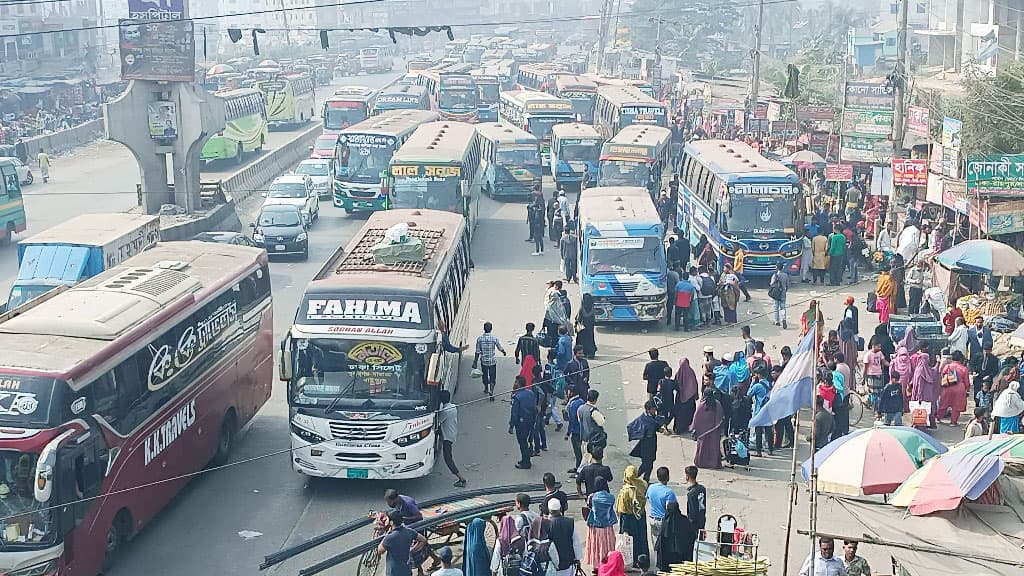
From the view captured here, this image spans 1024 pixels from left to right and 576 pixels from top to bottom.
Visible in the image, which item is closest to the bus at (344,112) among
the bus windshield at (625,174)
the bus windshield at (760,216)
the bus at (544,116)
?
the bus at (544,116)

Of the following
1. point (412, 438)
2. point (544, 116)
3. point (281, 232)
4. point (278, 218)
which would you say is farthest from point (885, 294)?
point (544, 116)

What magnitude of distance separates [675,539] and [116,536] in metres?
5.38

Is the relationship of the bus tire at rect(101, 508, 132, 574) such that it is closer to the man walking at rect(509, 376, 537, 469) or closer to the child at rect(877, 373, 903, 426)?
the man walking at rect(509, 376, 537, 469)

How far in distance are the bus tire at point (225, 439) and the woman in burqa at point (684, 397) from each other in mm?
5790

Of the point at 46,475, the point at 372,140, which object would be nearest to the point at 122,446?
the point at 46,475

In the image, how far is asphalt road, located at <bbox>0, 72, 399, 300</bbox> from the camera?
35625mm

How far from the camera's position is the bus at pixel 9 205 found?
31.7 meters

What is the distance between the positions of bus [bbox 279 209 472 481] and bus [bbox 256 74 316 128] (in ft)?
155

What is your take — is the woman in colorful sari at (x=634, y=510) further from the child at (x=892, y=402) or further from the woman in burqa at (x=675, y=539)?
the child at (x=892, y=402)

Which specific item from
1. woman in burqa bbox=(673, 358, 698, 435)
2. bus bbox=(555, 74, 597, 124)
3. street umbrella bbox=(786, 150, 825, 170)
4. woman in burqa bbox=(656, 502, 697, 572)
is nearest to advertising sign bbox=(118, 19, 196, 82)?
street umbrella bbox=(786, 150, 825, 170)

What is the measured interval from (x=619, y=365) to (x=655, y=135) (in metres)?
18.1

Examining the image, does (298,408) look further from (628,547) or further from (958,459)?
(958,459)

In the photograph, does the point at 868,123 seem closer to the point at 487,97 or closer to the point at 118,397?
the point at 118,397

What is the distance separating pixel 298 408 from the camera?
14.6 m
